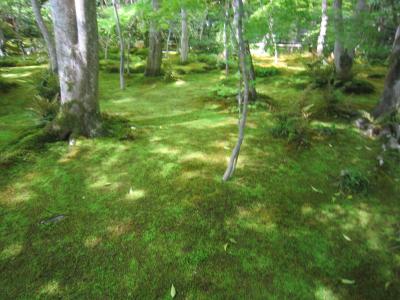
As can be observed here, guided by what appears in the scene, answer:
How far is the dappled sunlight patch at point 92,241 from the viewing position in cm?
257

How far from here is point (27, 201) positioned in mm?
3125

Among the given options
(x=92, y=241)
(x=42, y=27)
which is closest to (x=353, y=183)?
(x=92, y=241)

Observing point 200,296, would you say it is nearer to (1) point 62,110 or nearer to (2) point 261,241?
(2) point 261,241

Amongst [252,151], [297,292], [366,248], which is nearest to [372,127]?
[252,151]

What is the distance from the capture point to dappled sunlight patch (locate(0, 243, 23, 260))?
2.42 meters

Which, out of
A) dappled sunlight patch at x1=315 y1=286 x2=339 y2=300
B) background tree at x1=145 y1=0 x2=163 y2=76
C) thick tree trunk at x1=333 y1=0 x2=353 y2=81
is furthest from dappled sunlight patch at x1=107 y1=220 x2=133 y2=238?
background tree at x1=145 y1=0 x2=163 y2=76

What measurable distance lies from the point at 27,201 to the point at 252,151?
319 centimetres

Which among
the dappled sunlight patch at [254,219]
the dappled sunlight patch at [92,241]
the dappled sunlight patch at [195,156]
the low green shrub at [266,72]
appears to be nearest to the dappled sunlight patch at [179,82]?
the low green shrub at [266,72]

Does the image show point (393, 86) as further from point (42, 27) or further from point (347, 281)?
point (42, 27)

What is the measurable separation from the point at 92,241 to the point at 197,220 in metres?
1.08

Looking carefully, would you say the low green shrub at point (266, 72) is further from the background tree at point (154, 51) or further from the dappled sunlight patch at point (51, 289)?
the dappled sunlight patch at point (51, 289)

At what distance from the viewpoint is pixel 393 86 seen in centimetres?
523

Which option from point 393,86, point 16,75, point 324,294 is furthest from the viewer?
point 16,75

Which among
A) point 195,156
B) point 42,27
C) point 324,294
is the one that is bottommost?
point 324,294
